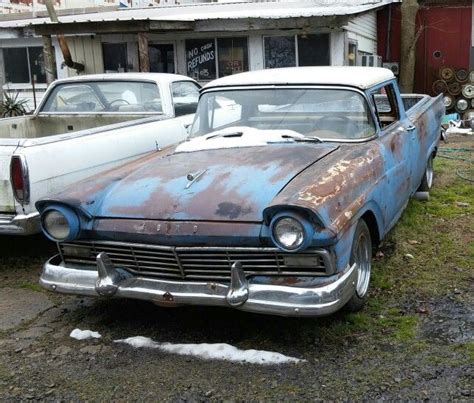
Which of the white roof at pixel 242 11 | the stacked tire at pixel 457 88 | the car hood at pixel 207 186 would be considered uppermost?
Result: the white roof at pixel 242 11

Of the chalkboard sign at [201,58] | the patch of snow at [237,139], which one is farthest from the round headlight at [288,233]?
the chalkboard sign at [201,58]

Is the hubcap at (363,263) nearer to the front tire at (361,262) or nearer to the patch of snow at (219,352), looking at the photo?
the front tire at (361,262)

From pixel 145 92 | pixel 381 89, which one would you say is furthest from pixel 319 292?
pixel 145 92

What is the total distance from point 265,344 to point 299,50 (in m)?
11.9

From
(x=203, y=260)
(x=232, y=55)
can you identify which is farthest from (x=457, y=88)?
(x=203, y=260)

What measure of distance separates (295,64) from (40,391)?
12407 millimetres

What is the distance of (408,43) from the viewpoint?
15.0 metres

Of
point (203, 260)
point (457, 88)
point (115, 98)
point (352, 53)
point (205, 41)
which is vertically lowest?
point (457, 88)

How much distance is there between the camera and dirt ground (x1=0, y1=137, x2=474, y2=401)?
3.03m

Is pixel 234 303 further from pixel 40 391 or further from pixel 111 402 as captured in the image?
pixel 40 391

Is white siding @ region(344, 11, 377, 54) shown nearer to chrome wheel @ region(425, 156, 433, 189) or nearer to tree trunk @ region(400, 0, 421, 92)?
tree trunk @ region(400, 0, 421, 92)

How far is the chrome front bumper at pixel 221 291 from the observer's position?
125 inches

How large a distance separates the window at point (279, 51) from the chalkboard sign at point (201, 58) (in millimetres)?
1412

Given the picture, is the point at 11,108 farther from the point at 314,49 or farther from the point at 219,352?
the point at 219,352
